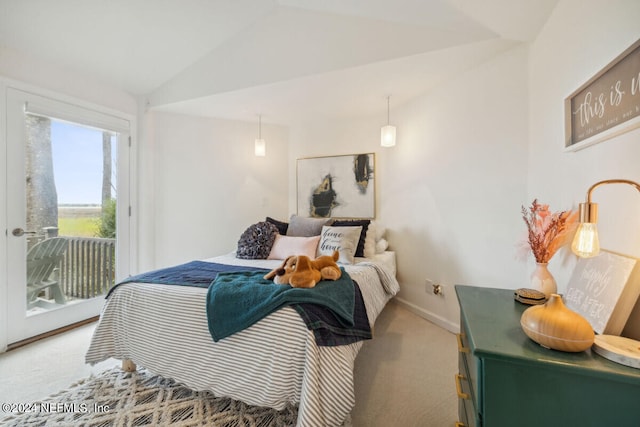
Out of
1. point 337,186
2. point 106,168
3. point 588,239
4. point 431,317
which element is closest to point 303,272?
point 588,239

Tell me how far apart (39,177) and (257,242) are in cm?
189

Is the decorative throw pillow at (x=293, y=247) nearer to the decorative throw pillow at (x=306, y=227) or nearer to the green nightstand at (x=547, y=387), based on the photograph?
the decorative throw pillow at (x=306, y=227)

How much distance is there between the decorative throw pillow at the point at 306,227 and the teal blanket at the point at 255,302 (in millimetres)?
1222

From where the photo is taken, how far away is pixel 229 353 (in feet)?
4.48

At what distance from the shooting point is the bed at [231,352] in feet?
4.01

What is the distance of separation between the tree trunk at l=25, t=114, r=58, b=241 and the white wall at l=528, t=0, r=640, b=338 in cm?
368

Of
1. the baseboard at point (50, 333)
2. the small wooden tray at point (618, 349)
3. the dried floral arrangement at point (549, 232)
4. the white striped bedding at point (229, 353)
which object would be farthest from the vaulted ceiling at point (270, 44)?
the baseboard at point (50, 333)

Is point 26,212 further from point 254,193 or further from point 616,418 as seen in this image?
point 616,418

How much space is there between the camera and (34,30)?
6.61 feet

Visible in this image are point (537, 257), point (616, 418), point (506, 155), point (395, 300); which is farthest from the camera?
point (395, 300)

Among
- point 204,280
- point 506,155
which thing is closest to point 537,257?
point 506,155

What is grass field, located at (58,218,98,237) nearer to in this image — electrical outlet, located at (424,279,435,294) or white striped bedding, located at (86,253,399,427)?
white striped bedding, located at (86,253,399,427)

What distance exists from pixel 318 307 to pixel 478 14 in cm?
202

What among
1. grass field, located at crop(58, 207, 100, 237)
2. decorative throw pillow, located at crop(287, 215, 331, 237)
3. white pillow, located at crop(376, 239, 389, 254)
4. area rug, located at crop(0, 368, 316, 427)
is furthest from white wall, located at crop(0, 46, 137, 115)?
white pillow, located at crop(376, 239, 389, 254)
